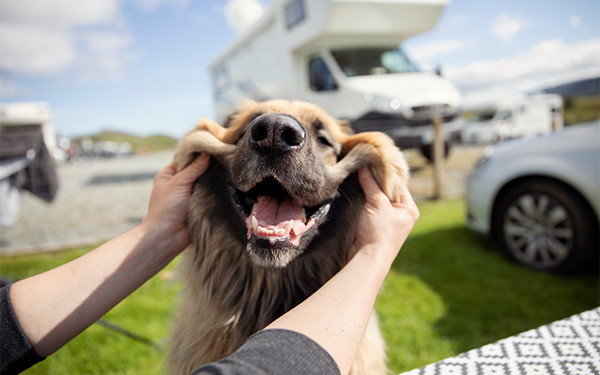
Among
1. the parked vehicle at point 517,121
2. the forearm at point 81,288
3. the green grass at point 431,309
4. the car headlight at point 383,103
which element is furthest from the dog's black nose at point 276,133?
the parked vehicle at point 517,121

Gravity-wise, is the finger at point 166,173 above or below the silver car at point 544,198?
above

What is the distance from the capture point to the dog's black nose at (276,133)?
146cm

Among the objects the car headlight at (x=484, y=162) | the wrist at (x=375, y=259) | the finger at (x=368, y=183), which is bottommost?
the car headlight at (x=484, y=162)

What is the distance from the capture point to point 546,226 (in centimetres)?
374

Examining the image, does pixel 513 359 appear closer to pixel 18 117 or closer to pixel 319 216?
pixel 319 216

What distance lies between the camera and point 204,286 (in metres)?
1.92

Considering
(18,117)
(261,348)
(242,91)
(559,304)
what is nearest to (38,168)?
(18,117)

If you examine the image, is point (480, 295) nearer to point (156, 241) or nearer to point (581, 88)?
point (156, 241)

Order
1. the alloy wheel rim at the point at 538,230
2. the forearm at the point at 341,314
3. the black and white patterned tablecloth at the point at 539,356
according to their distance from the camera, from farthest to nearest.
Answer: the alloy wheel rim at the point at 538,230 → the black and white patterned tablecloth at the point at 539,356 → the forearm at the point at 341,314

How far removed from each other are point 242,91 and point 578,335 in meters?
11.7

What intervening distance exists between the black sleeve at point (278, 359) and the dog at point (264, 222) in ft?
2.02

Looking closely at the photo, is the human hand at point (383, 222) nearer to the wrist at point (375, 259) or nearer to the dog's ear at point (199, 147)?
the wrist at point (375, 259)

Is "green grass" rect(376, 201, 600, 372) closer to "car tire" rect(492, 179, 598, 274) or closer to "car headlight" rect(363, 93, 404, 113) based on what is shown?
"car tire" rect(492, 179, 598, 274)

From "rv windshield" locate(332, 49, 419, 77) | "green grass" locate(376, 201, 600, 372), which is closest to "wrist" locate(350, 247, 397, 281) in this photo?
"green grass" locate(376, 201, 600, 372)
